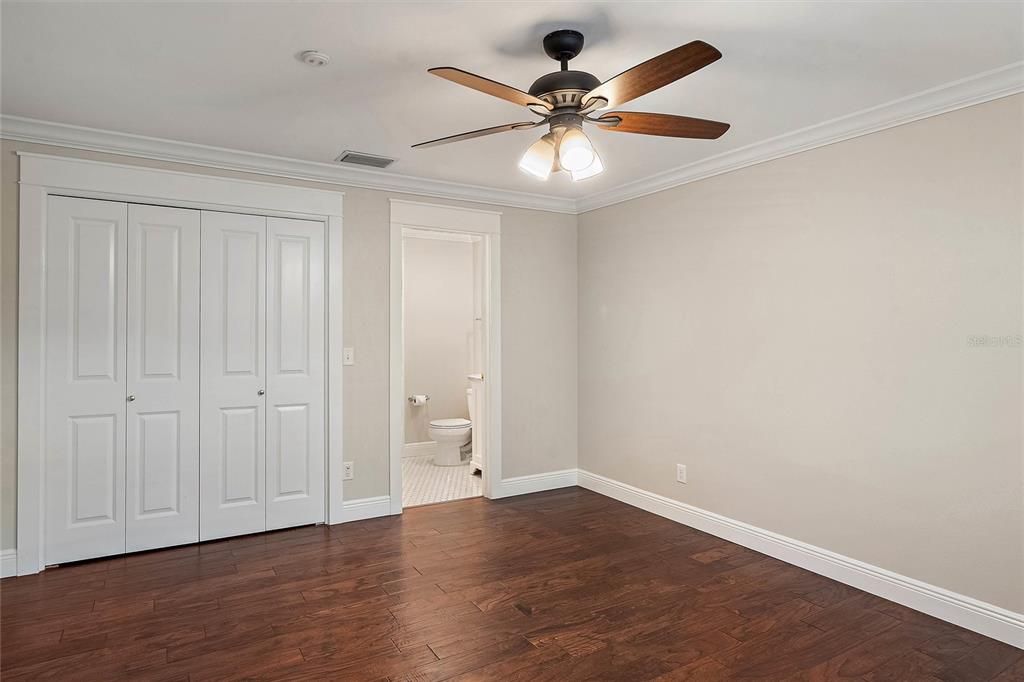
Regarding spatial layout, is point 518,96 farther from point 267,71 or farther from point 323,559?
point 323,559

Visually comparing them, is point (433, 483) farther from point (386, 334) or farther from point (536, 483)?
point (386, 334)

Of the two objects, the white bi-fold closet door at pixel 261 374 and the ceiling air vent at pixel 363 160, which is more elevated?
the ceiling air vent at pixel 363 160

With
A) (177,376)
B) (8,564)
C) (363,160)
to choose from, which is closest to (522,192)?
(363,160)

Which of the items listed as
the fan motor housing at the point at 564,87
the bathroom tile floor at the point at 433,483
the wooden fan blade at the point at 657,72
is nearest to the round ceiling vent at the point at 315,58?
the fan motor housing at the point at 564,87

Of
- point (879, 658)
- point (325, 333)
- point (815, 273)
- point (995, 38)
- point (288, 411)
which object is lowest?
point (879, 658)

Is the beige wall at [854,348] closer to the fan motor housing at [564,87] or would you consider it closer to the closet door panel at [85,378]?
the fan motor housing at [564,87]

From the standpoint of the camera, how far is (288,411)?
13.6 feet

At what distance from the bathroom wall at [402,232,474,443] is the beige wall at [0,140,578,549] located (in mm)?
1873

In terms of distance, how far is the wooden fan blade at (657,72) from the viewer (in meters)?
1.81

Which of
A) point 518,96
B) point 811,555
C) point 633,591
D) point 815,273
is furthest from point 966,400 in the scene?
point 518,96

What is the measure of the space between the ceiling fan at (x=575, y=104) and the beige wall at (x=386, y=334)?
2.05 meters

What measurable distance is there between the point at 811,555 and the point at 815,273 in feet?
5.18

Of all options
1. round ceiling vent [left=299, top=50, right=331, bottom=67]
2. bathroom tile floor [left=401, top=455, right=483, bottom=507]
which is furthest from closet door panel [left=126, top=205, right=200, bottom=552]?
round ceiling vent [left=299, top=50, right=331, bottom=67]

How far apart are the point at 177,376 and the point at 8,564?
1.28 meters
